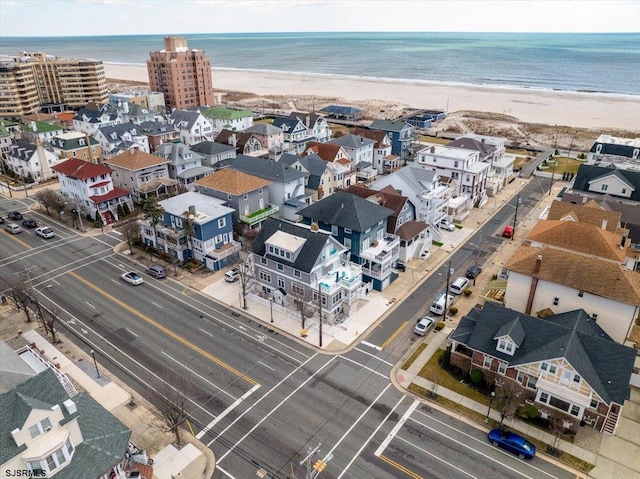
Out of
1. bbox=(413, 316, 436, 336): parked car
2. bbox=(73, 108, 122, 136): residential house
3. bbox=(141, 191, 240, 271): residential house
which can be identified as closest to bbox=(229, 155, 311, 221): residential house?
bbox=(141, 191, 240, 271): residential house

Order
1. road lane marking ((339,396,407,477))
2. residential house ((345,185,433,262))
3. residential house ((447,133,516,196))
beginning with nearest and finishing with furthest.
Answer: road lane marking ((339,396,407,477)) → residential house ((345,185,433,262)) → residential house ((447,133,516,196))

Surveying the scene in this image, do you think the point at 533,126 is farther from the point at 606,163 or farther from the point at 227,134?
the point at 227,134

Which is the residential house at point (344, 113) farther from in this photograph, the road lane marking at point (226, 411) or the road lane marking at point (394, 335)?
the road lane marking at point (226, 411)

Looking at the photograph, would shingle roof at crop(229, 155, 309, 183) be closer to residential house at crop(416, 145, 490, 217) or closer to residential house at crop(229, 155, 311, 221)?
residential house at crop(229, 155, 311, 221)

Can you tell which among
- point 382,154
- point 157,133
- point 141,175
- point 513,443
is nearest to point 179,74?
point 157,133

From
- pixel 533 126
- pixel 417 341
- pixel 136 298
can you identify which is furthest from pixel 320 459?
pixel 533 126

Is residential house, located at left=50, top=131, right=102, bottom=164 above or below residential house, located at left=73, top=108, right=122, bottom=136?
below
